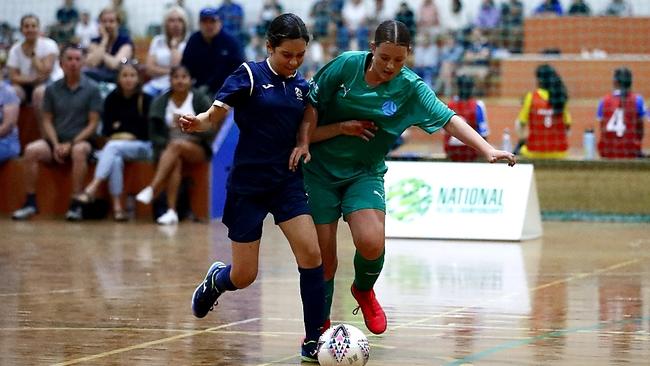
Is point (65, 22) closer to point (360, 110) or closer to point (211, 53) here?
point (211, 53)

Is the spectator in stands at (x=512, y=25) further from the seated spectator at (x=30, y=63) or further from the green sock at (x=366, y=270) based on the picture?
the green sock at (x=366, y=270)

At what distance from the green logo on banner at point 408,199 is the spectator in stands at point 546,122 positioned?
3.19 meters

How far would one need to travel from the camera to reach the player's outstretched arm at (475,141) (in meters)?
6.18

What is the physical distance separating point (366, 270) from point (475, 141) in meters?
0.92

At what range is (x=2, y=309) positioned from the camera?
7926 millimetres

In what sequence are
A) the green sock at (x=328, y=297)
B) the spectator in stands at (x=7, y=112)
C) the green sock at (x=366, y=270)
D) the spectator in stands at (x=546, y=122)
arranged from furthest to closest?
the spectator in stands at (x=546, y=122)
the spectator in stands at (x=7, y=112)
the green sock at (x=366, y=270)
the green sock at (x=328, y=297)

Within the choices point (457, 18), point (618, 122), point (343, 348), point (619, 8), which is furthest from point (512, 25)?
point (343, 348)

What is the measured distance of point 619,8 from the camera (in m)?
22.4

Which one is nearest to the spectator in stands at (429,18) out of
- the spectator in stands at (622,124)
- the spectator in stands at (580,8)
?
the spectator in stands at (580,8)

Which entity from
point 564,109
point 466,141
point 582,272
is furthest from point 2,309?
point 564,109

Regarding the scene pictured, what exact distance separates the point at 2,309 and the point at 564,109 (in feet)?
32.6

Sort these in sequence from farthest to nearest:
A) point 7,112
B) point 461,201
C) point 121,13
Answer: point 121,13 < point 7,112 < point 461,201

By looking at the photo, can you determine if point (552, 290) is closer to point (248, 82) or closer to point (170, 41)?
point (248, 82)

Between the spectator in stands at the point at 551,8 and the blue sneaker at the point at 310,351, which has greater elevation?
the spectator in stands at the point at 551,8
